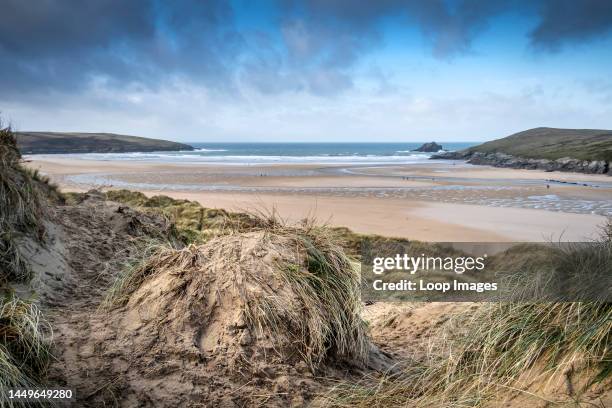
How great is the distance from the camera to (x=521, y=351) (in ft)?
13.1

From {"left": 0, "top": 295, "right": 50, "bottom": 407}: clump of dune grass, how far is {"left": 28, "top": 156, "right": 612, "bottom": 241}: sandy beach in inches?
233

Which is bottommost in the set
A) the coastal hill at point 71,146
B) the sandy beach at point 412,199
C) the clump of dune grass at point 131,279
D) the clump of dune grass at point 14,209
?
the sandy beach at point 412,199

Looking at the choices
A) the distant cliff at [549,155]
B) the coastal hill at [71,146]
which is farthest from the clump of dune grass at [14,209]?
the coastal hill at [71,146]

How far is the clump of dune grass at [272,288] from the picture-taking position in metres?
4.44

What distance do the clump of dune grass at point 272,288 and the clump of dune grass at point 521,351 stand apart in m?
0.49

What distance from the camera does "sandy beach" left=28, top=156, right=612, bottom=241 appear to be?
16812 mm

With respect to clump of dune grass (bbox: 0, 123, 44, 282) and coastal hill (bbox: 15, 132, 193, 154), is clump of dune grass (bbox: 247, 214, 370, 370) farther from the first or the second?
coastal hill (bbox: 15, 132, 193, 154)

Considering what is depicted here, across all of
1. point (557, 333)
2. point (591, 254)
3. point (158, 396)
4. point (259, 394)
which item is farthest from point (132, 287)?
point (591, 254)

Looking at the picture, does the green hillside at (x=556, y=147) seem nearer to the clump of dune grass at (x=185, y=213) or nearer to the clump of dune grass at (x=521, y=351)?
the clump of dune grass at (x=185, y=213)

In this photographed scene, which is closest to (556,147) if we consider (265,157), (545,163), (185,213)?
(545,163)

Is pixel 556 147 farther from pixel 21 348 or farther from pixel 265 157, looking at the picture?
pixel 21 348

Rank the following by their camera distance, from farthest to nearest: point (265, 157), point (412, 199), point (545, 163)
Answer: point (265, 157)
point (545, 163)
point (412, 199)

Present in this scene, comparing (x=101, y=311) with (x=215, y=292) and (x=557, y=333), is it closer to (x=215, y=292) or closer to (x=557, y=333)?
(x=215, y=292)

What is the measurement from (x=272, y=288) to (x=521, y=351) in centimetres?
208
